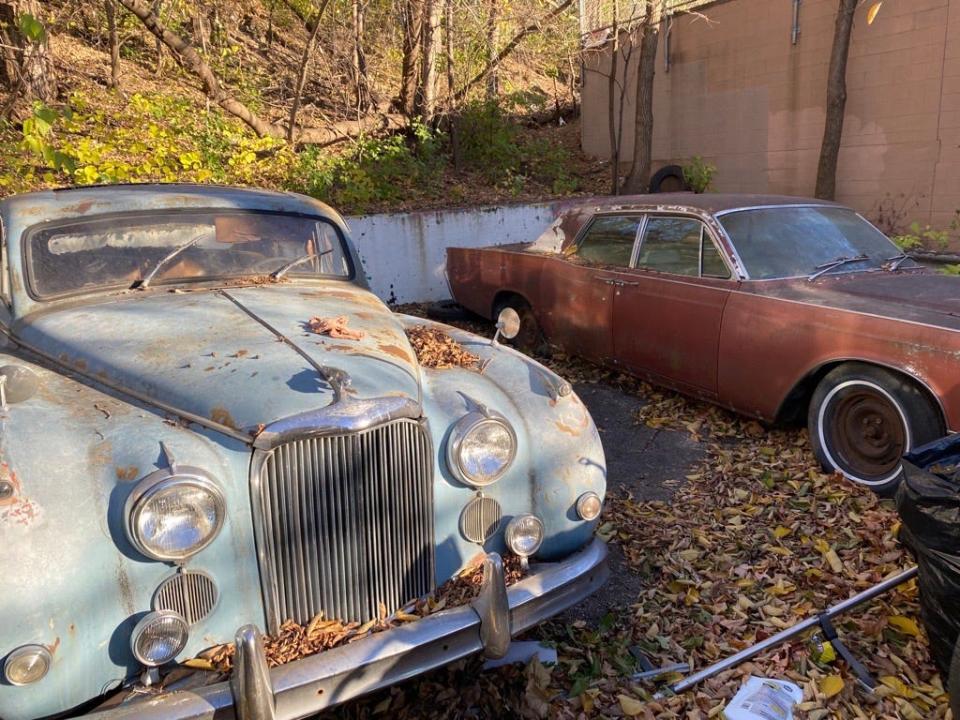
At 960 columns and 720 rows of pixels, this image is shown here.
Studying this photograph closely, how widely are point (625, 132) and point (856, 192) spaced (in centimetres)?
457

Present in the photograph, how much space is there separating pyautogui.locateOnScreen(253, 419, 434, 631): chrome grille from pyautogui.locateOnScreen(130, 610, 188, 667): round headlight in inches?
10.7

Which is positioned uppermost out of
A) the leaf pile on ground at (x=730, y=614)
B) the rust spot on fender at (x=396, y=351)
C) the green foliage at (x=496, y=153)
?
the green foliage at (x=496, y=153)

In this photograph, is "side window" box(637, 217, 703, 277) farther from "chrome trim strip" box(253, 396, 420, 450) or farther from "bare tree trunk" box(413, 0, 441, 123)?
"bare tree trunk" box(413, 0, 441, 123)

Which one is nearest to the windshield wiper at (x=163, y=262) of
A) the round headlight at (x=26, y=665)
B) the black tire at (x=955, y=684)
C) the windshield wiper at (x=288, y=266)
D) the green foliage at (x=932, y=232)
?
the windshield wiper at (x=288, y=266)

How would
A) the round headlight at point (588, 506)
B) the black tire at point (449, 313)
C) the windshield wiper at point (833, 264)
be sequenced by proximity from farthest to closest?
the black tire at point (449, 313)
the windshield wiper at point (833, 264)
the round headlight at point (588, 506)

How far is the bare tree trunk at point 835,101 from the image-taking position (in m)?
9.27

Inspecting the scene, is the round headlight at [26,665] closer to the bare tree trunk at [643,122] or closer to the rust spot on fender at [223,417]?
the rust spot on fender at [223,417]

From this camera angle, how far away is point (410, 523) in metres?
2.56

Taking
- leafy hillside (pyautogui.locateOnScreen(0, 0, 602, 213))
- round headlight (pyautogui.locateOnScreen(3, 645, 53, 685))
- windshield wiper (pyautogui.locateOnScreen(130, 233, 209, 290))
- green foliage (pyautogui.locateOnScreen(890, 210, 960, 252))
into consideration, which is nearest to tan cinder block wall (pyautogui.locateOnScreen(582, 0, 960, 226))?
green foliage (pyautogui.locateOnScreen(890, 210, 960, 252))

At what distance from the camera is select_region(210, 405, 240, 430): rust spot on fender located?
2314mm

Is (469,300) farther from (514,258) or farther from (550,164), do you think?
(550,164)

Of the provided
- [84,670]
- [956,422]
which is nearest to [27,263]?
[84,670]

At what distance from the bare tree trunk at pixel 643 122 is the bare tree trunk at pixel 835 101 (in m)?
2.69

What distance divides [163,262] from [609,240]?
3.48 meters
